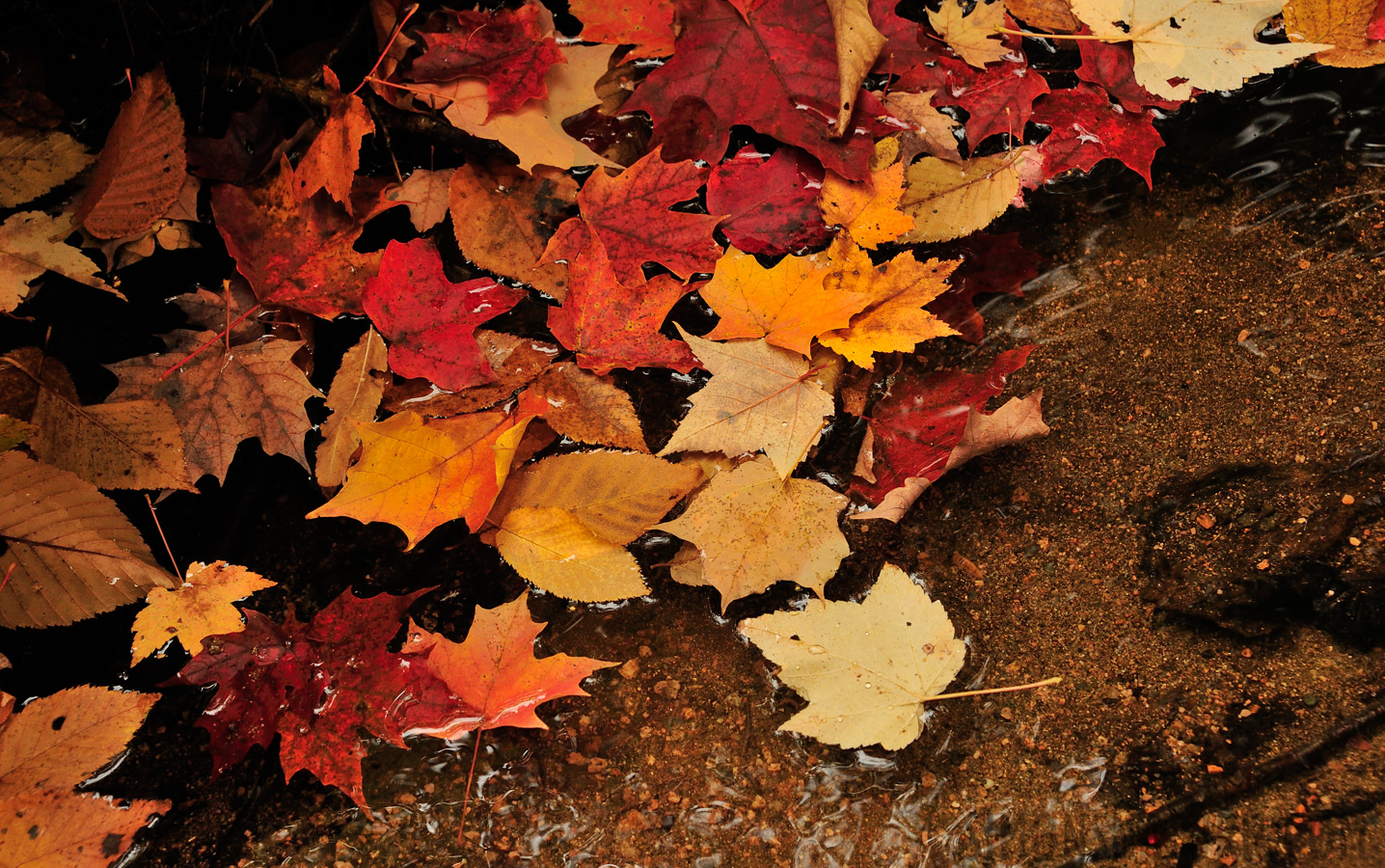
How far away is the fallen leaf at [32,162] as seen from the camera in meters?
1.23

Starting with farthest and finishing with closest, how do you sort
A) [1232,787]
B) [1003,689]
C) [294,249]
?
1. [294,249]
2. [1003,689]
3. [1232,787]

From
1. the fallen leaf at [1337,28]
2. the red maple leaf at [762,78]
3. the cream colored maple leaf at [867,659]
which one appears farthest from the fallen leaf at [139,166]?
the fallen leaf at [1337,28]

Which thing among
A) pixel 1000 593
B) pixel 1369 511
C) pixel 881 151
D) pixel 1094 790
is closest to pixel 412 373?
pixel 881 151

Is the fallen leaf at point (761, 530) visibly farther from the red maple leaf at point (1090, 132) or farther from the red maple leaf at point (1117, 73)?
the red maple leaf at point (1117, 73)

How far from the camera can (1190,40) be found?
123cm

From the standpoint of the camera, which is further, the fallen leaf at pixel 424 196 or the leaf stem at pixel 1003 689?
the fallen leaf at pixel 424 196

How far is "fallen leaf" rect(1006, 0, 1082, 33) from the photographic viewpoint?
4.49 ft

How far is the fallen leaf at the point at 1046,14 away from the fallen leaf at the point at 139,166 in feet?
4.34

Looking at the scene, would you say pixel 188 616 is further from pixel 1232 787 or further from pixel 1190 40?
pixel 1190 40

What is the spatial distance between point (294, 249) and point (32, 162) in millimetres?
399

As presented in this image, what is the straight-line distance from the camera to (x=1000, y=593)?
1114 mm

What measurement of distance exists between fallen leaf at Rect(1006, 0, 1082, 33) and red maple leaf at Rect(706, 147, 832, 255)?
47cm

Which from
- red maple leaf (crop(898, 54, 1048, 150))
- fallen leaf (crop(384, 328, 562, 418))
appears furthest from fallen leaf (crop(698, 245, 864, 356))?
red maple leaf (crop(898, 54, 1048, 150))

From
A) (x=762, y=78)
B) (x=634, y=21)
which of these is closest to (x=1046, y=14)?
(x=762, y=78)
